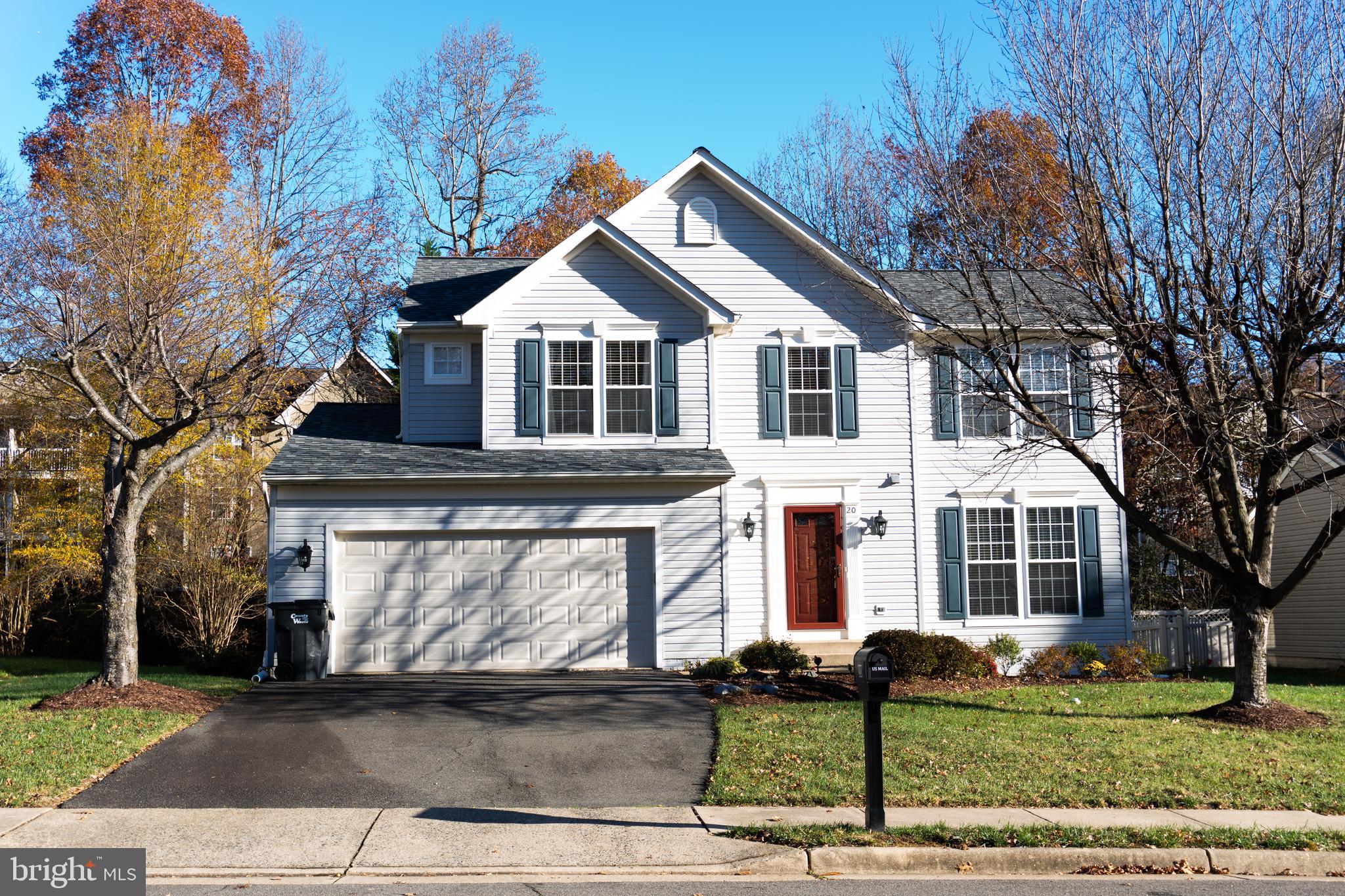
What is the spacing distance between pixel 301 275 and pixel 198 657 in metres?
7.95

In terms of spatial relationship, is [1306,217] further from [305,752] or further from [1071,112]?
[305,752]

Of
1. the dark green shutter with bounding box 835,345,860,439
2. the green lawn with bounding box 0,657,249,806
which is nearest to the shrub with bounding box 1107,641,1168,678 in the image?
the dark green shutter with bounding box 835,345,860,439

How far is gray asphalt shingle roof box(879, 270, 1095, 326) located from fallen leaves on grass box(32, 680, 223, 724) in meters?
10.1

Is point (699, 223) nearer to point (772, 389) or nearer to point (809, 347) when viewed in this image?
point (809, 347)

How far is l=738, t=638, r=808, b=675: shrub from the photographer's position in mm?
15578

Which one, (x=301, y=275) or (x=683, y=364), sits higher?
(x=301, y=275)

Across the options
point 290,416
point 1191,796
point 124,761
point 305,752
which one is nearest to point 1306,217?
point 1191,796

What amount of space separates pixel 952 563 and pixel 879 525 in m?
1.46

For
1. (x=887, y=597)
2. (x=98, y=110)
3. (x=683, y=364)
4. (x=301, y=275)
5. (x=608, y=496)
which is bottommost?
(x=887, y=597)

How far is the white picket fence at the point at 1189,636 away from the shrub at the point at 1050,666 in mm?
3350

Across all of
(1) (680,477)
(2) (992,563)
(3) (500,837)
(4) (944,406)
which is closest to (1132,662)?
(2) (992,563)

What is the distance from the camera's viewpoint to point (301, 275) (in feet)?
54.5

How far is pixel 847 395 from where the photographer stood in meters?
18.0

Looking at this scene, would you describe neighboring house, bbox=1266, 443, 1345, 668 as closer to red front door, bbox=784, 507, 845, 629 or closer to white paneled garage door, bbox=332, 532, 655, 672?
red front door, bbox=784, 507, 845, 629
